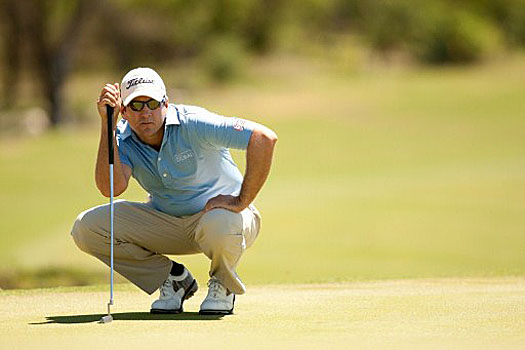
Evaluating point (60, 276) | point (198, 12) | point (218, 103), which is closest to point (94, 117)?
point (218, 103)

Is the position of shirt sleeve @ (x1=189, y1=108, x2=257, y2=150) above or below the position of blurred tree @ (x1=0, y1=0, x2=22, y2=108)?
above

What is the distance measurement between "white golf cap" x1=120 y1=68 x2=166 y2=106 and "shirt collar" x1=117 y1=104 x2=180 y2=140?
0.32 ft

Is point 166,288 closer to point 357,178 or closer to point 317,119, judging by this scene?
point 357,178

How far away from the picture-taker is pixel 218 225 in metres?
5.99

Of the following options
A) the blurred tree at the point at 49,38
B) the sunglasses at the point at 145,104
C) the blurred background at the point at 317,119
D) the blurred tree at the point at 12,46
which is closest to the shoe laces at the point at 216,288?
the sunglasses at the point at 145,104

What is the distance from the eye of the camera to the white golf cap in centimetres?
594

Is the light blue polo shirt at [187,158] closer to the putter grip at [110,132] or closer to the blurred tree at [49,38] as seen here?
the putter grip at [110,132]

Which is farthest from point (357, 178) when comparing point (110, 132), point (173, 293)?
point (110, 132)

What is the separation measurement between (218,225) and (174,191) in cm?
41

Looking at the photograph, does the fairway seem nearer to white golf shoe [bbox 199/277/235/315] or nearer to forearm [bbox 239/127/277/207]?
white golf shoe [bbox 199/277/235/315]

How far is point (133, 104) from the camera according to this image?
597cm

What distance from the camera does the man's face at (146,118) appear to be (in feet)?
19.6

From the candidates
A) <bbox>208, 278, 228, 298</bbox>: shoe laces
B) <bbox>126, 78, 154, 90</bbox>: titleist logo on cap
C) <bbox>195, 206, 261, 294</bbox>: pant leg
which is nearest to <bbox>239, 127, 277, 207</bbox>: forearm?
<bbox>195, 206, 261, 294</bbox>: pant leg

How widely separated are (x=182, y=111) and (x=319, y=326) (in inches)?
53.1
